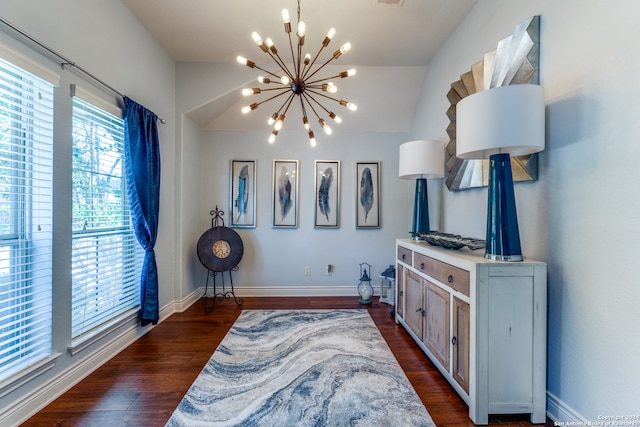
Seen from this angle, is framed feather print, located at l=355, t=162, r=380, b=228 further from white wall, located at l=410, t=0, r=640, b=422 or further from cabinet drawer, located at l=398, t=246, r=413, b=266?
white wall, located at l=410, t=0, r=640, b=422

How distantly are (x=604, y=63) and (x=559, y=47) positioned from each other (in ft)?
1.10

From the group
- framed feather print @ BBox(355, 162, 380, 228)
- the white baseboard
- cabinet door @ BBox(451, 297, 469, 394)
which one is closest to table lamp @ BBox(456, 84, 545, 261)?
cabinet door @ BBox(451, 297, 469, 394)

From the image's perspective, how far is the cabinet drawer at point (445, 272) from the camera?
66.2 inches

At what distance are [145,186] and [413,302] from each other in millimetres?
2728

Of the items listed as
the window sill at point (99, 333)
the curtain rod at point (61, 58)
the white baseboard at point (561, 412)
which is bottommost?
the white baseboard at point (561, 412)

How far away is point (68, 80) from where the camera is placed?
1.85 meters

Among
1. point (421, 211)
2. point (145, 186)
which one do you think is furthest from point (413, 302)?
point (145, 186)

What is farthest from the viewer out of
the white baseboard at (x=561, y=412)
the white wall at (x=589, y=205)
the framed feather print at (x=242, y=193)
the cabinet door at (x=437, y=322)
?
the framed feather print at (x=242, y=193)

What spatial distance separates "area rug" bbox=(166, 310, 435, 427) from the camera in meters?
1.59

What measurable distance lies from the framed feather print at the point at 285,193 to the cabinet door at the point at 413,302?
6.05 ft

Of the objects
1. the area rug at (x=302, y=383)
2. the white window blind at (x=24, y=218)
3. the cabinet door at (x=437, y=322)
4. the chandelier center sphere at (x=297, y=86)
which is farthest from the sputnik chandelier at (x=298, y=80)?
the area rug at (x=302, y=383)

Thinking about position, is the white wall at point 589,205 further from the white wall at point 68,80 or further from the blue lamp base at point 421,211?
the white wall at point 68,80

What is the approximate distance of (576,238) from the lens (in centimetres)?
147

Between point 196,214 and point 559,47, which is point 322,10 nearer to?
point 559,47
